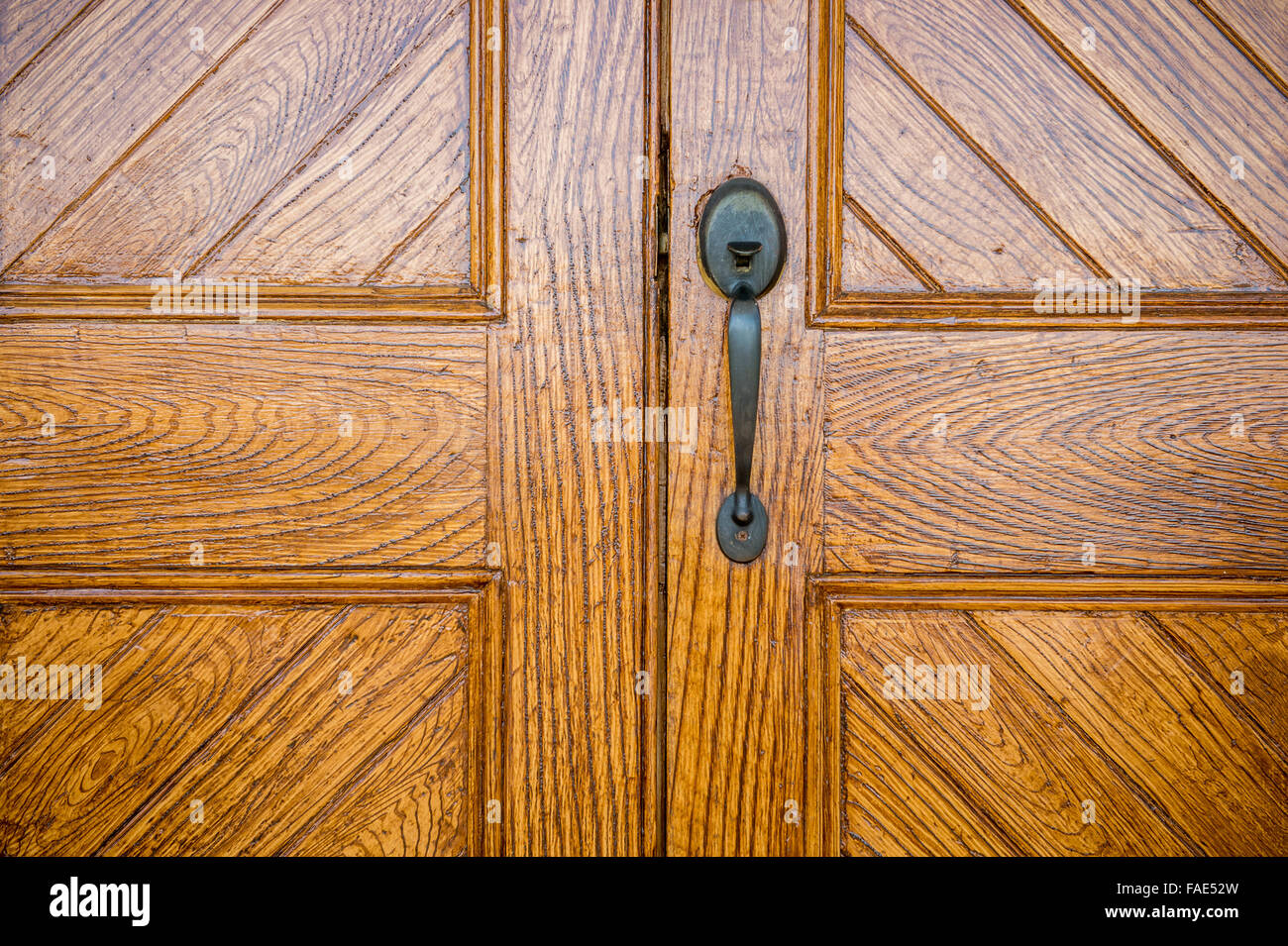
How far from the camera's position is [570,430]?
67cm

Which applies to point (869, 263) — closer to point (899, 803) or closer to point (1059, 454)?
point (1059, 454)

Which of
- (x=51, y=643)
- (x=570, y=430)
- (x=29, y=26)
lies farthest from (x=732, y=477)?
(x=29, y=26)

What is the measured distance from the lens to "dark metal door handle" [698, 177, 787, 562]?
64cm

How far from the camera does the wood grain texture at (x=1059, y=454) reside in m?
0.67

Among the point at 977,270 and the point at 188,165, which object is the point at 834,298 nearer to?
the point at 977,270

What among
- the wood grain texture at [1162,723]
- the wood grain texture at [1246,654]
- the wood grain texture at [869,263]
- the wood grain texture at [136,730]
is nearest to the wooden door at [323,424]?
the wood grain texture at [136,730]

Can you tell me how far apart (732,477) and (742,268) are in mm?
196

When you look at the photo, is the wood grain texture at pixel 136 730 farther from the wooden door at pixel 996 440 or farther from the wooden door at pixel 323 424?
the wooden door at pixel 996 440

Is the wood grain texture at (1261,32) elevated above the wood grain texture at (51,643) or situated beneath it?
elevated above

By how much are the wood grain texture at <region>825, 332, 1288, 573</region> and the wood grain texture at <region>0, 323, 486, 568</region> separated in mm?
374

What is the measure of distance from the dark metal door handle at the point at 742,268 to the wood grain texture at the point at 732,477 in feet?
0.04

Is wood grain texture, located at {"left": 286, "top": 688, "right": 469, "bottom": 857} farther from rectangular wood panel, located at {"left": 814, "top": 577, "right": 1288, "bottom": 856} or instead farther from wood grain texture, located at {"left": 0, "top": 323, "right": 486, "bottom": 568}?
rectangular wood panel, located at {"left": 814, "top": 577, "right": 1288, "bottom": 856}
